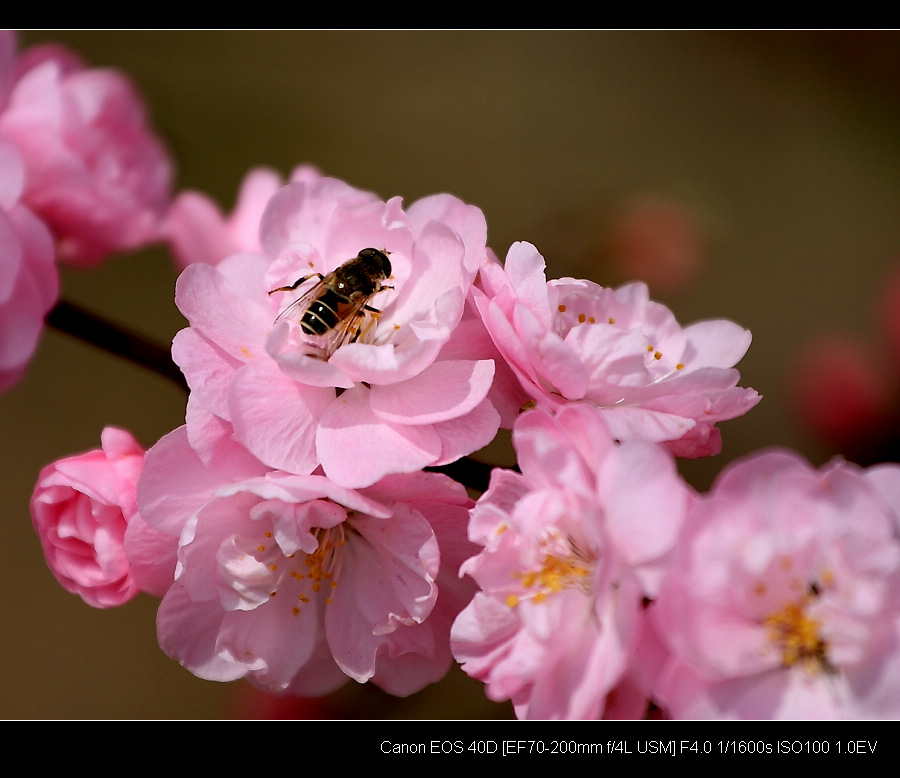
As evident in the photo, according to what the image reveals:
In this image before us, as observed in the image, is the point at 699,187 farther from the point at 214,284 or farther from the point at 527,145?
the point at 214,284

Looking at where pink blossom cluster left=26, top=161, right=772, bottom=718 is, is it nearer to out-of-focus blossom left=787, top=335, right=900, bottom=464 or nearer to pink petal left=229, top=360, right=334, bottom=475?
pink petal left=229, top=360, right=334, bottom=475

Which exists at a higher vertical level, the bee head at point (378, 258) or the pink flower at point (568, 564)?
the bee head at point (378, 258)

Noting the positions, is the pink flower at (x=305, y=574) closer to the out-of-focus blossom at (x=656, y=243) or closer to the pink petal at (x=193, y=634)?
the pink petal at (x=193, y=634)

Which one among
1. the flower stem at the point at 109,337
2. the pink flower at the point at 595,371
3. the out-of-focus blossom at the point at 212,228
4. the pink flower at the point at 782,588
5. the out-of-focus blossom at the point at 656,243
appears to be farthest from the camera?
the out-of-focus blossom at the point at 656,243

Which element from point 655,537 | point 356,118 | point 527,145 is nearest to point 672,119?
point 527,145

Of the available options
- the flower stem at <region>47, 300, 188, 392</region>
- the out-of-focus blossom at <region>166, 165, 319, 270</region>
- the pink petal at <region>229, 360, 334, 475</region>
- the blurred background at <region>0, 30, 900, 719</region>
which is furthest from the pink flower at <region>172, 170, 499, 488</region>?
the blurred background at <region>0, 30, 900, 719</region>

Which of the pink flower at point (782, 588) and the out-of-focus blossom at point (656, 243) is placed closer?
the pink flower at point (782, 588)

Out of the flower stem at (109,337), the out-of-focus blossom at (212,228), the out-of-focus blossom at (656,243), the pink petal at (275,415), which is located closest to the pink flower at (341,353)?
the pink petal at (275,415)
